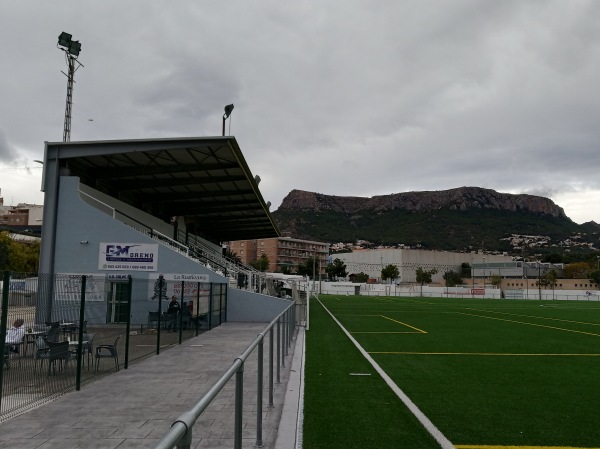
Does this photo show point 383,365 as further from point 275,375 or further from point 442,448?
point 442,448

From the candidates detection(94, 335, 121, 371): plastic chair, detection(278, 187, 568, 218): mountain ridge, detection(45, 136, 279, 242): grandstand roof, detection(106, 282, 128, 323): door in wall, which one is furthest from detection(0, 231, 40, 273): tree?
detection(278, 187, 568, 218): mountain ridge

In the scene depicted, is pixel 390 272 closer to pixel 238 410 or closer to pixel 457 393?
pixel 457 393

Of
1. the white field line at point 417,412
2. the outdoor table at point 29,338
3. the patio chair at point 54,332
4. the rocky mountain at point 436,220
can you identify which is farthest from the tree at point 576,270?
the outdoor table at point 29,338

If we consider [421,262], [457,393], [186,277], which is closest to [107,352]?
[457,393]

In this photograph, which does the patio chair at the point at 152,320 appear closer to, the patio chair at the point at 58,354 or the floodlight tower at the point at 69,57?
the patio chair at the point at 58,354

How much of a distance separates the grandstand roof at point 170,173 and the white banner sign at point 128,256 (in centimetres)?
376

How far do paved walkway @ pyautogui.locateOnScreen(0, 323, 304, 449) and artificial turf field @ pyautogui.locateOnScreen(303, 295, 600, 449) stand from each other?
2.10 ft

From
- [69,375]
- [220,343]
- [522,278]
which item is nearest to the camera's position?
[69,375]

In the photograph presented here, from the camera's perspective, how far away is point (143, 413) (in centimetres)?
718

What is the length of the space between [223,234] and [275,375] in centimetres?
4994

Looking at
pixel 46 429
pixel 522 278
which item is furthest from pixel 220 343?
pixel 522 278

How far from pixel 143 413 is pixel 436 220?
17212cm

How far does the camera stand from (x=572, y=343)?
15891 millimetres

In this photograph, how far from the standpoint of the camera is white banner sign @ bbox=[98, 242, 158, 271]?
73.6ft
